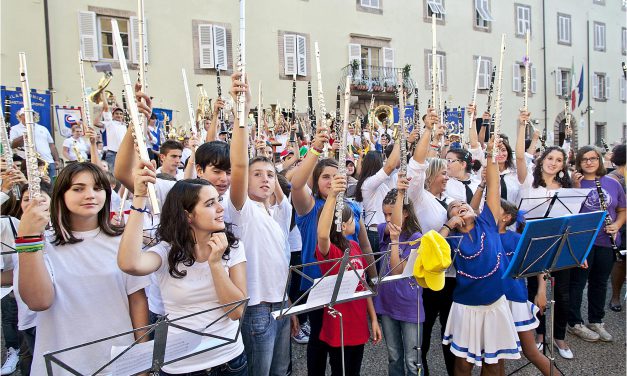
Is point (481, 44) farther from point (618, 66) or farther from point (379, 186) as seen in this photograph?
point (379, 186)

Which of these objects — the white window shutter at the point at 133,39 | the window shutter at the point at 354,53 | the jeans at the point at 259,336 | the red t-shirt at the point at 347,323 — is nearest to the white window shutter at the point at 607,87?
the window shutter at the point at 354,53

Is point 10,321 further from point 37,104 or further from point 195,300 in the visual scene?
point 37,104

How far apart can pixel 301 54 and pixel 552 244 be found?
15.2 meters

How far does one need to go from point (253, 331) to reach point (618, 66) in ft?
105

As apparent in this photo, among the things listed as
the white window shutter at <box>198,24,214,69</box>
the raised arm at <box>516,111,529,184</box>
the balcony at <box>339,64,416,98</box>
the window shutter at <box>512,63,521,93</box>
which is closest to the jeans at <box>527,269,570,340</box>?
the raised arm at <box>516,111,529,184</box>

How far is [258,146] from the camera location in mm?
5504

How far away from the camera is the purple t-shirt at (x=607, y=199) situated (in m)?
4.80

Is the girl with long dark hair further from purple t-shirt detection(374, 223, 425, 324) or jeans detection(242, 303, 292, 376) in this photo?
purple t-shirt detection(374, 223, 425, 324)

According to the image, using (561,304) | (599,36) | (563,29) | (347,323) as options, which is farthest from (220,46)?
(599,36)

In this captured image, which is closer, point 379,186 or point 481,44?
point 379,186

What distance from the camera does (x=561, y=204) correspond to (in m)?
4.23

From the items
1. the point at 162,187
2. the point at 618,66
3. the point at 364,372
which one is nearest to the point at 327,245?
the point at 162,187

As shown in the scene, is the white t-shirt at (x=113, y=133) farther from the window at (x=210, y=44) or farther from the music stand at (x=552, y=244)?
the window at (x=210, y=44)

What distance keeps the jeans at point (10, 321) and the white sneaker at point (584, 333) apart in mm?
5747
